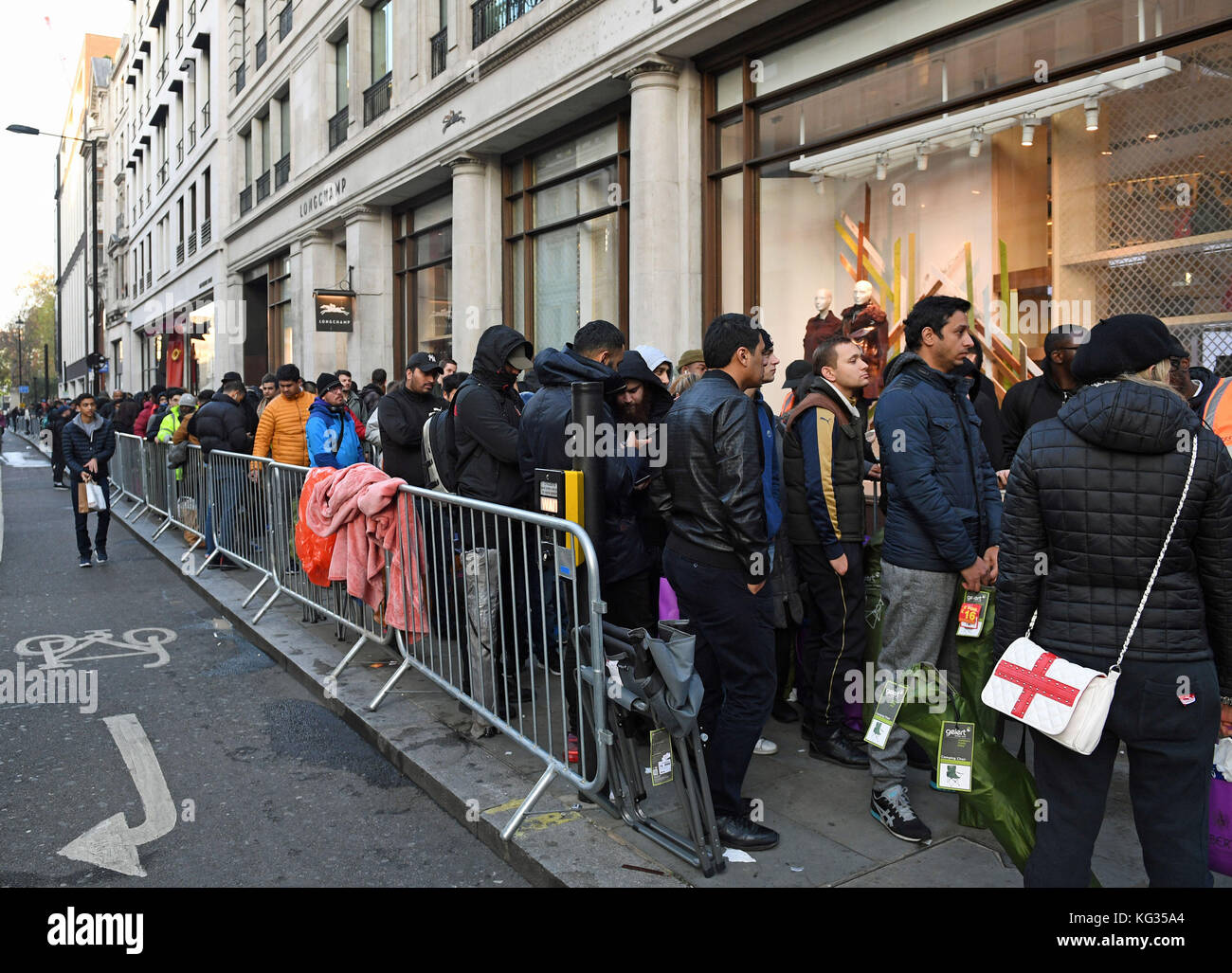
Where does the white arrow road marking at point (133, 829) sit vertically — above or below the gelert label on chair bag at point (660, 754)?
below

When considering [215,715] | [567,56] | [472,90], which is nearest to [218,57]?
[472,90]

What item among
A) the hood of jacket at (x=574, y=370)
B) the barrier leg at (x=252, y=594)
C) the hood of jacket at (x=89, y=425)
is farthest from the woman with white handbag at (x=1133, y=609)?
the hood of jacket at (x=89, y=425)

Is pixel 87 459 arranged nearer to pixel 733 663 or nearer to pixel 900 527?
pixel 733 663

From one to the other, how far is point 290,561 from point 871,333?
17.4ft

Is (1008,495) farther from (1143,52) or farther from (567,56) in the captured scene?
(567,56)

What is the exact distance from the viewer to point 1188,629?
291 centimetres

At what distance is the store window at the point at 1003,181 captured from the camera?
636cm

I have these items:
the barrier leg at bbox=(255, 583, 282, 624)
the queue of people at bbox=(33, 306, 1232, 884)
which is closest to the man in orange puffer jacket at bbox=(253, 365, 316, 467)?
the barrier leg at bbox=(255, 583, 282, 624)

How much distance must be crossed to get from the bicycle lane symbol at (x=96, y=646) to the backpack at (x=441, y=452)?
8.98ft

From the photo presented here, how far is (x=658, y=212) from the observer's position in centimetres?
1029

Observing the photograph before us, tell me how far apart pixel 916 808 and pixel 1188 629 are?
69.5 inches

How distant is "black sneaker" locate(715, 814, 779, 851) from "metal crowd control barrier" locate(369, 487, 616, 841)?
0.54 metres

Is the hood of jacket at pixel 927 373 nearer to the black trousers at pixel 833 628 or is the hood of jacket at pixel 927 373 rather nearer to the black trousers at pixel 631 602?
the black trousers at pixel 833 628

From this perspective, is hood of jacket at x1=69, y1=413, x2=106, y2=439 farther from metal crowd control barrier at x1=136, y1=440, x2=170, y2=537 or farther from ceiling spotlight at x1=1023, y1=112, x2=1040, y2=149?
ceiling spotlight at x1=1023, y1=112, x2=1040, y2=149
